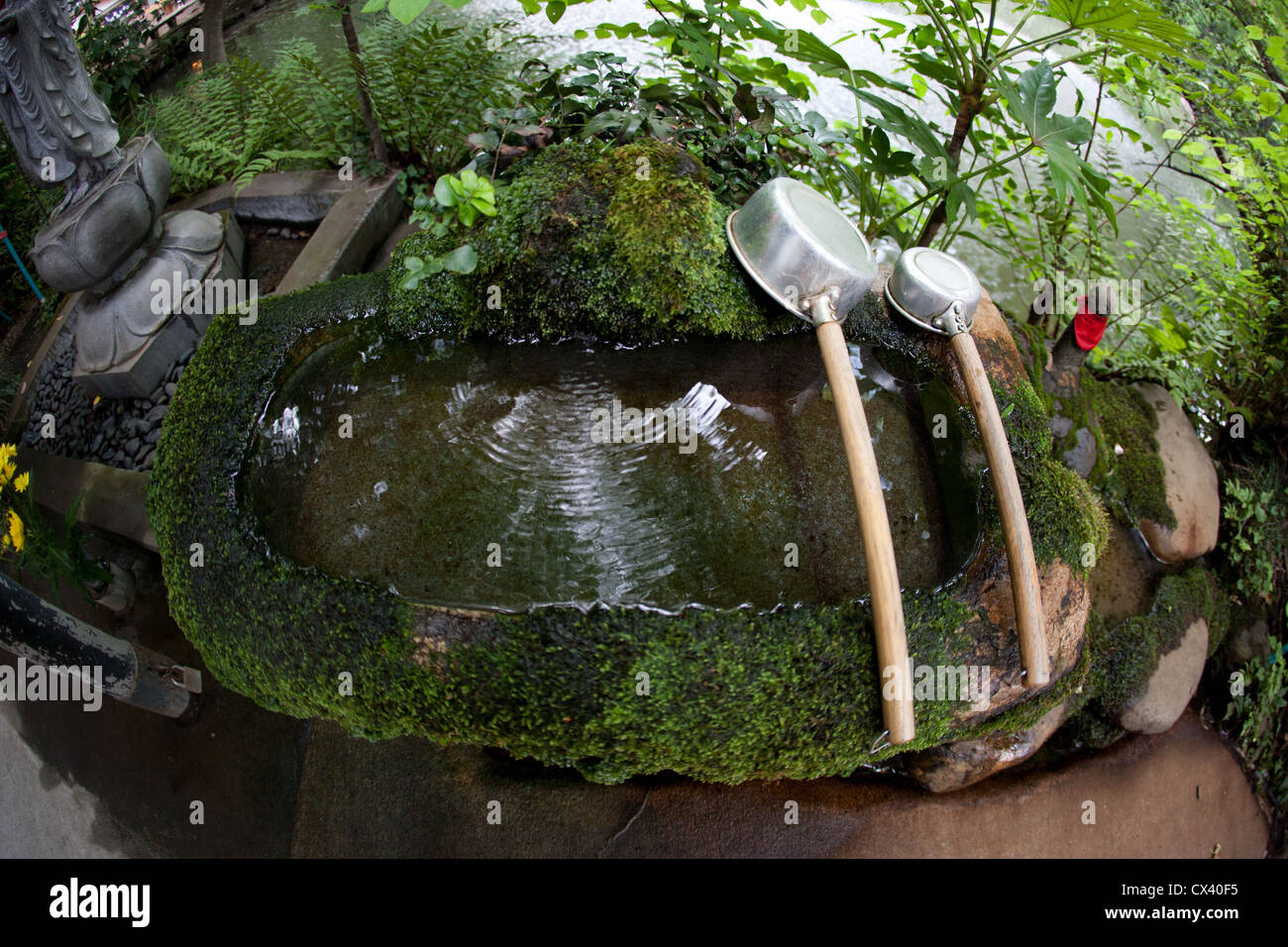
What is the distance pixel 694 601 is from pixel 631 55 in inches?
174

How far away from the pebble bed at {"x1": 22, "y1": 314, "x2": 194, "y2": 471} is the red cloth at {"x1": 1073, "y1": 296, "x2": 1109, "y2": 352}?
377cm

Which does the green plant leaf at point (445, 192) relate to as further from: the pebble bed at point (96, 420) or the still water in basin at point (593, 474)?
the pebble bed at point (96, 420)

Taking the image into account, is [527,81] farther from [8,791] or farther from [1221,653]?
[1221,653]

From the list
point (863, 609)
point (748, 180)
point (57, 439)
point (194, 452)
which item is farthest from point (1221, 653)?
point (57, 439)

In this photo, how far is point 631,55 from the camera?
199 inches

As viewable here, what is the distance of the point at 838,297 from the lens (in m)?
2.11

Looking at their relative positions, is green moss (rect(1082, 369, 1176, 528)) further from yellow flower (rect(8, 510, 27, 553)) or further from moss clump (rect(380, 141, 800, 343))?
yellow flower (rect(8, 510, 27, 553))

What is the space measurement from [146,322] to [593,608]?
275 centimetres

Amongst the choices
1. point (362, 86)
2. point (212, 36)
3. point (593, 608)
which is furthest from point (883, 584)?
point (212, 36)

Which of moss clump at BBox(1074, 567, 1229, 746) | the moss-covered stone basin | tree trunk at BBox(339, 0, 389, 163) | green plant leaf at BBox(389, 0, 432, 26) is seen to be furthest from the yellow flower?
moss clump at BBox(1074, 567, 1229, 746)

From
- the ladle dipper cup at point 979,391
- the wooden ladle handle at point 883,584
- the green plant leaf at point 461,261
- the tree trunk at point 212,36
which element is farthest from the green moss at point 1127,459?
the tree trunk at point 212,36

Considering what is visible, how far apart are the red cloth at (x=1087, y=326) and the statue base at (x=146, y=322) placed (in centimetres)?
378

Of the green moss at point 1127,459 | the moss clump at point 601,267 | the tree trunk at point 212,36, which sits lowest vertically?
the green moss at point 1127,459

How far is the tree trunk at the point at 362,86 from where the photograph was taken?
349cm
